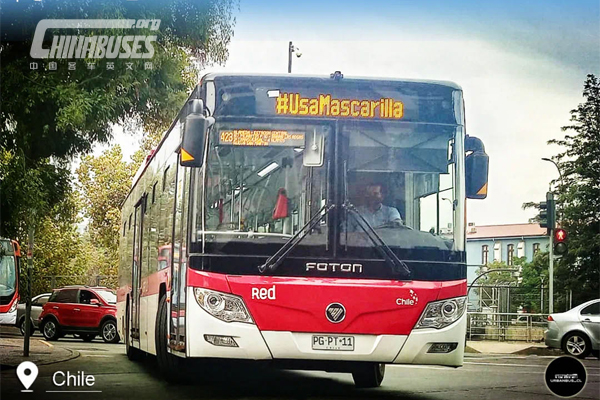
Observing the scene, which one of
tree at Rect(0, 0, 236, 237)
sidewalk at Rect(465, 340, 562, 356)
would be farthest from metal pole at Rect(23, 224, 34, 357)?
sidewalk at Rect(465, 340, 562, 356)

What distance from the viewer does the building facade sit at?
13.7 meters

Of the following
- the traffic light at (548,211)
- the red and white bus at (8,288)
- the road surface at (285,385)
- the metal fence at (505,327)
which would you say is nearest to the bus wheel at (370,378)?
the road surface at (285,385)

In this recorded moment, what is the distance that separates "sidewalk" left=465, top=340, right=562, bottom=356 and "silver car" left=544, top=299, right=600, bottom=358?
1.51 meters

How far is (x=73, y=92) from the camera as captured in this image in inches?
491

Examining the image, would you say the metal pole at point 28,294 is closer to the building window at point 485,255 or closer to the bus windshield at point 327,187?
the bus windshield at point 327,187

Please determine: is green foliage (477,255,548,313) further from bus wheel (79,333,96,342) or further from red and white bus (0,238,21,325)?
red and white bus (0,238,21,325)

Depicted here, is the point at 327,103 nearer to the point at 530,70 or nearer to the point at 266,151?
the point at 266,151

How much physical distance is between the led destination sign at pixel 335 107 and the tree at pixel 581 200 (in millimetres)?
2761

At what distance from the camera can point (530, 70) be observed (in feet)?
38.5

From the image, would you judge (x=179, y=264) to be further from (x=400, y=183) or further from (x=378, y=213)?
(x=400, y=183)

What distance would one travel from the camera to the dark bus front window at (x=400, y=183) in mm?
9898

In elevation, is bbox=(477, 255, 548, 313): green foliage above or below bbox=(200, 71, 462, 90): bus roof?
below

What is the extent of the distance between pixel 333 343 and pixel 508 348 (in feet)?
48.3

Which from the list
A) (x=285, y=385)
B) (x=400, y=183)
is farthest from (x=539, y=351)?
(x=400, y=183)
